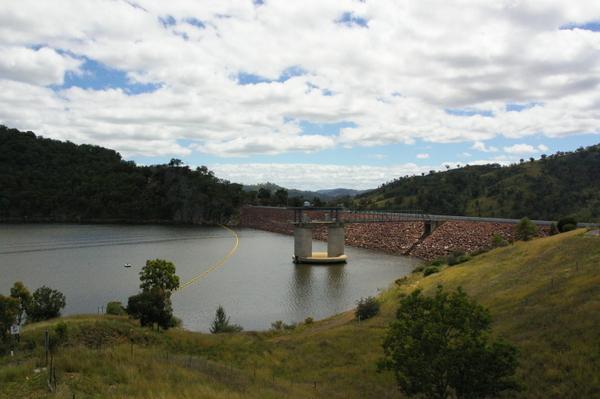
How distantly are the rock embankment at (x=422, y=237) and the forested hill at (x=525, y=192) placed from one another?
875 inches

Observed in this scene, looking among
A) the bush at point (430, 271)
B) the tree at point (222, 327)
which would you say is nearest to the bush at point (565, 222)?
the bush at point (430, 271)

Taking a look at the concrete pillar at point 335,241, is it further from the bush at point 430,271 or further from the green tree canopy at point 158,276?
the green tree canopy at point 158,276

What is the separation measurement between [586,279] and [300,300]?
2112 cm

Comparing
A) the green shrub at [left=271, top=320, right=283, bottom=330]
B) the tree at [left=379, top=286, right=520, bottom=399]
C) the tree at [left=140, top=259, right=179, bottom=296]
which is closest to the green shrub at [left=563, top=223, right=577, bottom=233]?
the green shrub at [left=271, top=320, right=283, bottom=330]

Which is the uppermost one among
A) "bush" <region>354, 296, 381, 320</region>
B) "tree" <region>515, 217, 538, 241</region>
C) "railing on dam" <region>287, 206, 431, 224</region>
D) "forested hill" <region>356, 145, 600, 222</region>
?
"forested hill" <region>356, 145, 600, 222</region>

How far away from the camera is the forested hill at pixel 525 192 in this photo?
80.6 meters

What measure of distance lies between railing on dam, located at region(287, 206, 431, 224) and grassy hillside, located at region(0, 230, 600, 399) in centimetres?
2678

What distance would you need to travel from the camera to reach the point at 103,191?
132000 millimetres

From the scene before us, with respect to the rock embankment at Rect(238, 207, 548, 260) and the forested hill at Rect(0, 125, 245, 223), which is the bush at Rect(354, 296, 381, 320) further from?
the forested hill at Rect(0, 125, 245, 223)

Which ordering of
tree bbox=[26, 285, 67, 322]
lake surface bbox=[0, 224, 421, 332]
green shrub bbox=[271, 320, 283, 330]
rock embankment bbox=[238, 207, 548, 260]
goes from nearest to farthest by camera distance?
1. tree bbox=[26, 285, 67, 322]
2. green shrub bbox=[271, 320, 283, 330]
3. lake surface bbox=[0, 224, 421, 332]
4. rock embankment bbox=[238, 207, 548, 260]

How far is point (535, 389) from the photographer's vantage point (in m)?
11.7

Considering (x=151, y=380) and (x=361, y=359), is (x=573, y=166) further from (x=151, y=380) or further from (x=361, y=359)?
(x=151, y=380)

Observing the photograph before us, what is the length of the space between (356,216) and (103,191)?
93.0 m

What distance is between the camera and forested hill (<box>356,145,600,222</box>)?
8056 centimetres
